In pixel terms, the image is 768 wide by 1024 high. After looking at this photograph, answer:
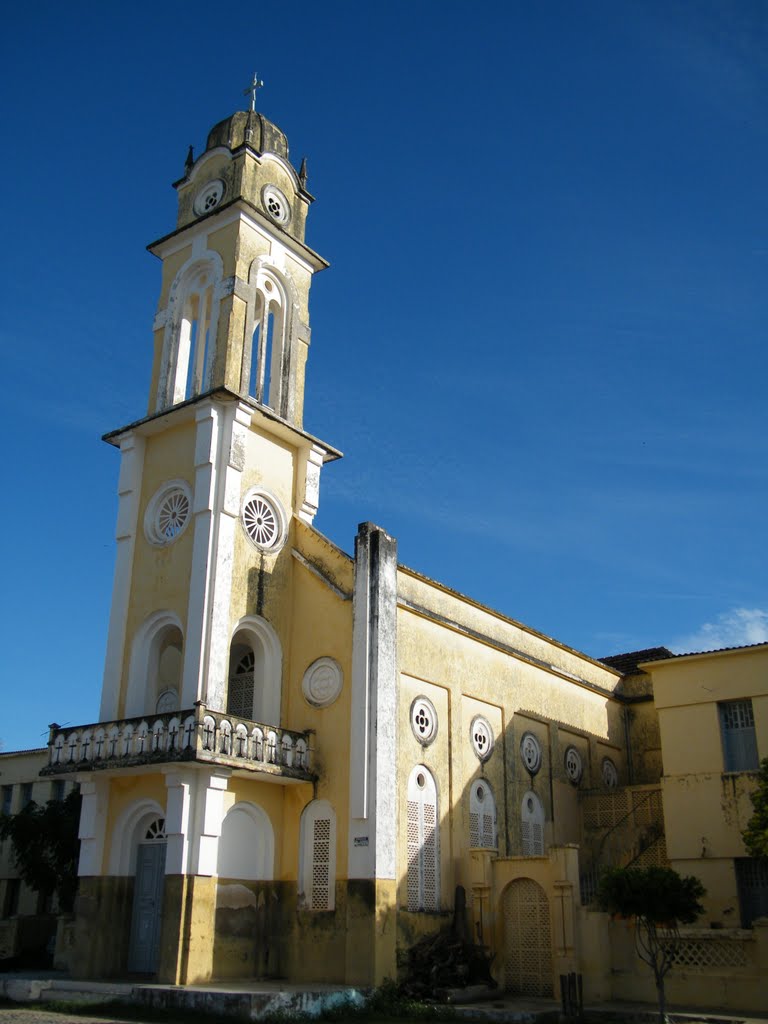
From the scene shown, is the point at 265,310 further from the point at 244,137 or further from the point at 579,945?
the point at 579,945

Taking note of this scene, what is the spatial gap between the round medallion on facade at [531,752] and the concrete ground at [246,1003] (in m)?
7.68

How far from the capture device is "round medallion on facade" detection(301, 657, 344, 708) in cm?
2241

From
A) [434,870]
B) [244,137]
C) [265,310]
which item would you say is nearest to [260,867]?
[434,870]

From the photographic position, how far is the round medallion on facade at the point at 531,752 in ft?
89.6

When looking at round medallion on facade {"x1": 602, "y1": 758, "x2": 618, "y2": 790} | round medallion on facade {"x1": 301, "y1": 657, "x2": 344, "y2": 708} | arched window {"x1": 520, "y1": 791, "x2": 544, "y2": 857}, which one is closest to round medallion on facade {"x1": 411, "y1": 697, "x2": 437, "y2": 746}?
round medallion on facade {"x1": 301, "y1": 657, "x2": 344, "y2": 708}

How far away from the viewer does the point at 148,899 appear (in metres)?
21.6

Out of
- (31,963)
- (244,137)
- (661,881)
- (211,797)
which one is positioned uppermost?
(244,137)

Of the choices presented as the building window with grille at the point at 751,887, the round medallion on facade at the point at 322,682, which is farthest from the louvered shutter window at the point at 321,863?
the building window with grille at the point at 751,887

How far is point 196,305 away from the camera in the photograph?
27641mm

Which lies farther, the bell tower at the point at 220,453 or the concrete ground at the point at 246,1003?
the bell tower at the point at 220,453

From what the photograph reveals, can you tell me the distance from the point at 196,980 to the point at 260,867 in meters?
2.82

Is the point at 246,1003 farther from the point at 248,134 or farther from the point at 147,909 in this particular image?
the point at 248,134

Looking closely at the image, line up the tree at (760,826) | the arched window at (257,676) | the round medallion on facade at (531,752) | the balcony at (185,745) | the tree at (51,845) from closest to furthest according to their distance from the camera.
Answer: the tree at (760,826)
the balcony at (185,745)
the arched window at (257,676)
the round medallion on facade at (531,752)
the tree at (51,845)

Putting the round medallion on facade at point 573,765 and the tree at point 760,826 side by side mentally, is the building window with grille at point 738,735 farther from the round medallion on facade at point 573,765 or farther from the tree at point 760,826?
the round medallion on facade at point 573,765
